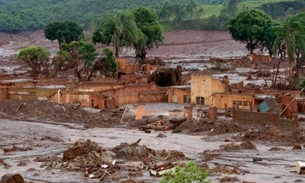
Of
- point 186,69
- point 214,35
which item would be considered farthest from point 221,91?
point 214,35

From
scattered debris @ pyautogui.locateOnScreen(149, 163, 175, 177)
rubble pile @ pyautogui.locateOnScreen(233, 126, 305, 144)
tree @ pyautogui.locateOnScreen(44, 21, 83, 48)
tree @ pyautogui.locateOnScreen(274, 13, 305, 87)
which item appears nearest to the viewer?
scattered debris @ pyautogui.locateOnScreen(149, 163, 175, 177)

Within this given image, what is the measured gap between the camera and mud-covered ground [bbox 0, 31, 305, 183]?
113ft

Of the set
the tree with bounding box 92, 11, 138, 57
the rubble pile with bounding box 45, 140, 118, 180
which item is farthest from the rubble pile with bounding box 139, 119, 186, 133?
the tree with bounding box 92, 11, 138, 57

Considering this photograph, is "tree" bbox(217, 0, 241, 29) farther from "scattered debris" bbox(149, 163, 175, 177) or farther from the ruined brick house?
"scattered debris" bbox(149, 163, 175, 177)

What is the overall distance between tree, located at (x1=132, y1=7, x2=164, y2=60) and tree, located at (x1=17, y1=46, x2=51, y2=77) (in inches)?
897

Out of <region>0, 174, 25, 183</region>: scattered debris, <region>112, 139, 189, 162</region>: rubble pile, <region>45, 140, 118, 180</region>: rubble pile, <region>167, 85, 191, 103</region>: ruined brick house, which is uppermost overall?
<region>0, 174, 25, 183</region>: scattered debris

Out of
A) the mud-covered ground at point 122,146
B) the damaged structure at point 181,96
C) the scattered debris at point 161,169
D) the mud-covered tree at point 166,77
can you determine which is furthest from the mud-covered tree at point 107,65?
the scattered debris at point 161,169

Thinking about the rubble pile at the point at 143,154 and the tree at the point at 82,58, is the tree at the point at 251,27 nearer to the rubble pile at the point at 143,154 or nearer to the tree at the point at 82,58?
the tree at the point at 82,58

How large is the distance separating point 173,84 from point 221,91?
13.8 metres

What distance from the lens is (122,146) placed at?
3988cm

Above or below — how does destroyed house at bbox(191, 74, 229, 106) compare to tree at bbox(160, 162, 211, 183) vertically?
below

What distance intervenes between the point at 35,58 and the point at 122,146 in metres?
44.9

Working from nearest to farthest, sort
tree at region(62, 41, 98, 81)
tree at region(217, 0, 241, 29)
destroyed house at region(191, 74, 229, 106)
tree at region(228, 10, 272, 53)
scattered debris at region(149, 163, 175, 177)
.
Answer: scattered debris at region(149, 163, 175, 177)
destroyed house at region(191, 74, 229, 106)
tree at region(62, 41, 98, 81)
tree at region(228, 10, 272, 53)
tree at region(217, 0, 241, 29)

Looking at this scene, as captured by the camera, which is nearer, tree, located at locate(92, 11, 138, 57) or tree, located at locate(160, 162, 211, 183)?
tree, located at locate(160, 162, 211, 183)
